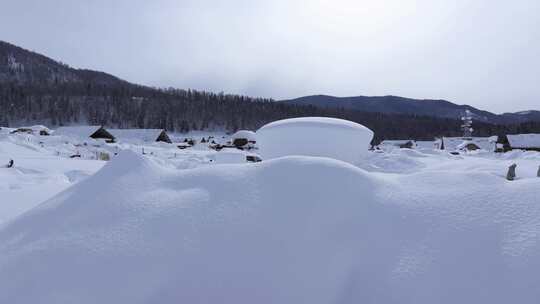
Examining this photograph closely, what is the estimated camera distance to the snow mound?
8.05m

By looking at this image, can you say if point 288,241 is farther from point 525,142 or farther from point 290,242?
point 525,142

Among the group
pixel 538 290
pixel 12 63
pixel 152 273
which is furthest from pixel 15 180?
pixel 12 63

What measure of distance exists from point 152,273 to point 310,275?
3.02 feet

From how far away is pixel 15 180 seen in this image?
7645mm

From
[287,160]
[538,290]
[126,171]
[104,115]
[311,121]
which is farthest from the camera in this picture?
[104,115]

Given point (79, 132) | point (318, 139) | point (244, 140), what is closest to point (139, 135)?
point (79, 132)

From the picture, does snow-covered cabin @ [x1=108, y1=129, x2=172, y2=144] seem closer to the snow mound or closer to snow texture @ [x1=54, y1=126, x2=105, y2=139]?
snow texture @ [x1=54, y1=126, x2=105, y2=139]

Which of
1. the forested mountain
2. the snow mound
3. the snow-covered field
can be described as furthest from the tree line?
the snow-covered field

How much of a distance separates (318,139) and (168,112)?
266 ft

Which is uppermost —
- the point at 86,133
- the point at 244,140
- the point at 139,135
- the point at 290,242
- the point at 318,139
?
the point at 318,139

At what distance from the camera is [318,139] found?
804 centimetres

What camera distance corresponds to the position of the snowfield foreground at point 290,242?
197cm

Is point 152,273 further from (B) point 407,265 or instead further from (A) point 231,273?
(B) point 407,265

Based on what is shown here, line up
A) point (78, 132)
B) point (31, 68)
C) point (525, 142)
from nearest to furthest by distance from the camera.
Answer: point (525, 142), point (78, 132), point (31, 68)
